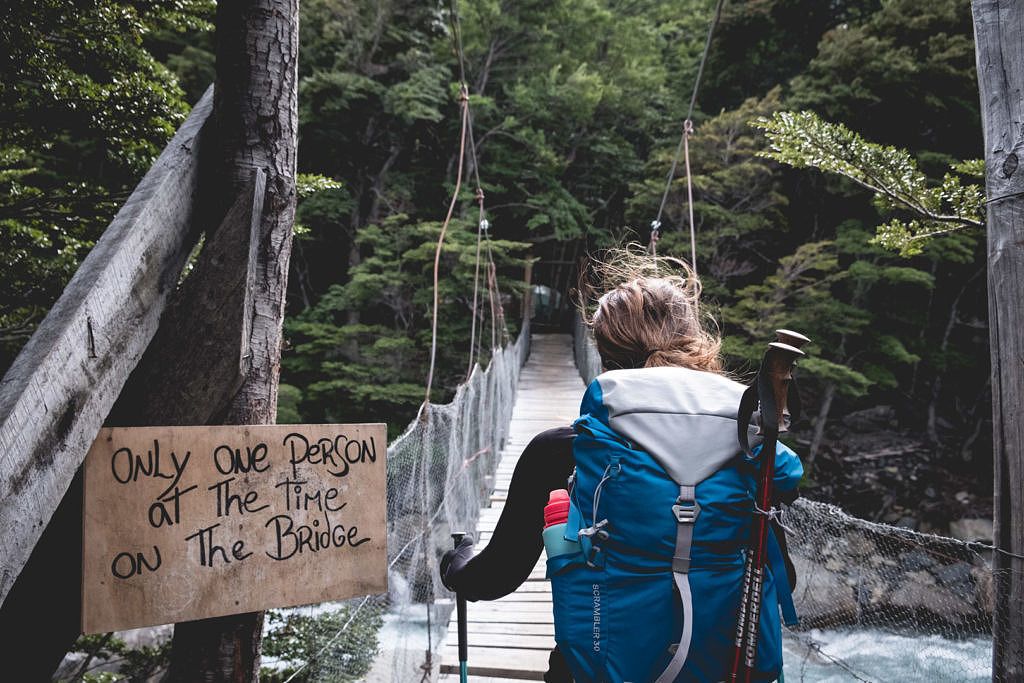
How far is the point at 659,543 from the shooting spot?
68 cm

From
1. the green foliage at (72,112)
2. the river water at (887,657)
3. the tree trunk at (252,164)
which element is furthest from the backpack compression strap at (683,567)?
the river water at (887,657)

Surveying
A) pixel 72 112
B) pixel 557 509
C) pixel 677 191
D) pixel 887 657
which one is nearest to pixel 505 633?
pixel 557 509

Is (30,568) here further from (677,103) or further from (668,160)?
(677,103)

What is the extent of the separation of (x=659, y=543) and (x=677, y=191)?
10002mm

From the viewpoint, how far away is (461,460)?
3551mm

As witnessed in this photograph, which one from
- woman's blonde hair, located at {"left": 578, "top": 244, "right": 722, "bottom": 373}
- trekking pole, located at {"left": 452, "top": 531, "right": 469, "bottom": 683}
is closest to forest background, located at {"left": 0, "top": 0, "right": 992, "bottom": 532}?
trekking pole, located at {"left": 452, "top": 531, "right": 469, "bottom": 683}

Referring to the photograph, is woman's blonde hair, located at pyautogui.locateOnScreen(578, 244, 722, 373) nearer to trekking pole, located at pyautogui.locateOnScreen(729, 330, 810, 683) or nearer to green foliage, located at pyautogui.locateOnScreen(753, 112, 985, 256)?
trekking pole, located at pyautogui.locateOnScreen(729, 330, 810, 683)

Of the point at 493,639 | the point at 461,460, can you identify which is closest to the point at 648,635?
the point at 493,639

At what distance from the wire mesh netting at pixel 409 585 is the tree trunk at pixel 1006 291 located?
4.92 feet

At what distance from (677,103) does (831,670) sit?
1011 cm

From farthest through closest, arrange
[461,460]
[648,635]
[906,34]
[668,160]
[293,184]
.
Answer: [668,160], [906,34], [461,460], [293,184], [648,635]

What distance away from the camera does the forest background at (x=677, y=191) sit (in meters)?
8.92

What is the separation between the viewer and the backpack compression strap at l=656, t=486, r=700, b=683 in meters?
0.67

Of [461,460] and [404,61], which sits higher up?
[404,61]
